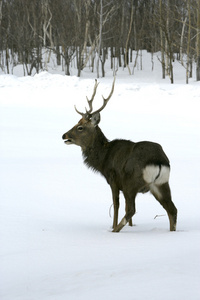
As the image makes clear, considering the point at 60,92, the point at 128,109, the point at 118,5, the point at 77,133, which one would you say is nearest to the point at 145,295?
the point at 77,133

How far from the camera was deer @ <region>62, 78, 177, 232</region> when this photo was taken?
14.7 feet

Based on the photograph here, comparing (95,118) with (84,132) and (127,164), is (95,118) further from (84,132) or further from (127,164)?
(127,164)

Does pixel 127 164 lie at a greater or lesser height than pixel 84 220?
greater

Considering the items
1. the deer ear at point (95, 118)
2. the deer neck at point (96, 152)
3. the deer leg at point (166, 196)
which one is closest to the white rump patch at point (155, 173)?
the deer leg at point (166, 196)

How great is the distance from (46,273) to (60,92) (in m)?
14.3

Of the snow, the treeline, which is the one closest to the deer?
the snow

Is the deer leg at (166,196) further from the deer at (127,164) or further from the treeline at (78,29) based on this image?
the treeline at (78,29)

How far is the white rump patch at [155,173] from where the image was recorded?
14.6ft

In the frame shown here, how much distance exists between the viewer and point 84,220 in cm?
548

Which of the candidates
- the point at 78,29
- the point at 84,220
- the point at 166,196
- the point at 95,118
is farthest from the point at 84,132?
the point at 78,29

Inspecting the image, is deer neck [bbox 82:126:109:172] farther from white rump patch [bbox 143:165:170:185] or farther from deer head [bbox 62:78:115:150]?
white rump patch [bbox 143:165:170:185]

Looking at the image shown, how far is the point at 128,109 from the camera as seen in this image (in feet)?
48.6

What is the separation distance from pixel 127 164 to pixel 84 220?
43.6 inches

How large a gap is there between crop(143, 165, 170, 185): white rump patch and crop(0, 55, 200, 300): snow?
493 mm
